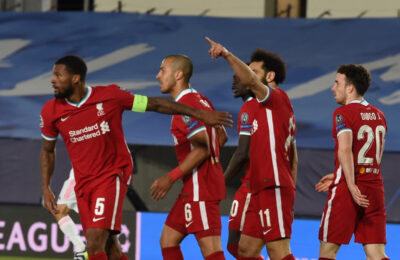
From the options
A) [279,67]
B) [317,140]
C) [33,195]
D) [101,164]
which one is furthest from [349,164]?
[317,140]

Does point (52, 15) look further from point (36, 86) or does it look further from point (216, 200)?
point (216, 200)

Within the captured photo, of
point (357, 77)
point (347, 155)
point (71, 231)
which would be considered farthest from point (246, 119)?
point (71, 231)

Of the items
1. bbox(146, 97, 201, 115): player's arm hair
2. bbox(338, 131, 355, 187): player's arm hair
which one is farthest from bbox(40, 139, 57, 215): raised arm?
bbox(338, 131, 355, 187): player's arm hair

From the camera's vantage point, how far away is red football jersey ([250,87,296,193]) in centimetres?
566

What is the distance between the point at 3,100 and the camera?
13945 millimetres

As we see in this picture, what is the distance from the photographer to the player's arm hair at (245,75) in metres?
5.11

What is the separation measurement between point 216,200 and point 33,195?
5.37 m

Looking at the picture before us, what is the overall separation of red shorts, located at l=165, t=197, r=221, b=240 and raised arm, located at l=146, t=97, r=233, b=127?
0.69m

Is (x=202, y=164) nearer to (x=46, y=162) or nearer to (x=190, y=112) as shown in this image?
(x=190, y=112)

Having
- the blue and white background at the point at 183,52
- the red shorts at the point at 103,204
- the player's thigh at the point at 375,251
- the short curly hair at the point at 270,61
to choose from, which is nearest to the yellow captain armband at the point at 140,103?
the red shorts at the point at 103,204

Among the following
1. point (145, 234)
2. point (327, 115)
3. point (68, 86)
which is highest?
point (68, 86)

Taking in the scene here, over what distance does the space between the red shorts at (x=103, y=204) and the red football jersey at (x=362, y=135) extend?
171 cm

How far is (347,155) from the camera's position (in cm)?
586

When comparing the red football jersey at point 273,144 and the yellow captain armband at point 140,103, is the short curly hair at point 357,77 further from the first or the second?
the yellow captain armband at point 140,103
